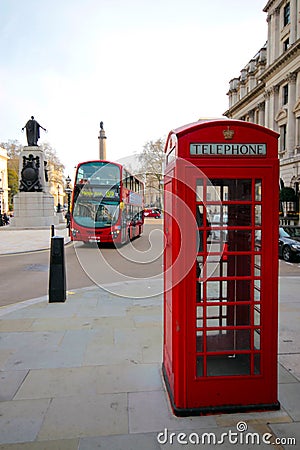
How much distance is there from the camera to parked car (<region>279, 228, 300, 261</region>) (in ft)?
42.3

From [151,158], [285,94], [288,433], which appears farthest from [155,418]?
[151,158]

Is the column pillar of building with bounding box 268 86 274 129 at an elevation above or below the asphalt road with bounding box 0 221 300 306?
above

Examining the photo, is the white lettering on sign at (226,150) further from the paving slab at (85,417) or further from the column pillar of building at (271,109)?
the column pillar of building at (271,109)

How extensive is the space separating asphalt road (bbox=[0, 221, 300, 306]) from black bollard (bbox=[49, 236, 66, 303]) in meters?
1.06

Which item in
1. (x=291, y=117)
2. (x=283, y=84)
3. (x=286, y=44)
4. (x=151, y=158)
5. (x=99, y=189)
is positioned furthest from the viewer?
(x=151, y=158)

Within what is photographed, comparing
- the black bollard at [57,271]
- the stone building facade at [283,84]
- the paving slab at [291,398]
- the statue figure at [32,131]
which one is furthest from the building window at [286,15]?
the paving slab at [291,398]

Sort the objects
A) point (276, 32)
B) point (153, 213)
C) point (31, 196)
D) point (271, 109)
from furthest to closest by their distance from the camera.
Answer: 1. point (153, 213)
2. point (271, 109)
3. point (276, 32)
4. point (31, 196)

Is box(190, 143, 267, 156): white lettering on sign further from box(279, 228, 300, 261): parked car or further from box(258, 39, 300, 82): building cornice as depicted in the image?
box(258, 39, 300, 82): building cornice

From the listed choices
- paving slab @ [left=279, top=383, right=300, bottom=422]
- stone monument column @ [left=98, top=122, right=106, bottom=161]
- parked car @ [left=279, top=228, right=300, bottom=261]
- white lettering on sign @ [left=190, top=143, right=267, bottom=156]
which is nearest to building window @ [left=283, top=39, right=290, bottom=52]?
stone monument column @ [left=98, top=122, right=106, bottom=161]

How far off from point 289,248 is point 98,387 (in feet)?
36.8

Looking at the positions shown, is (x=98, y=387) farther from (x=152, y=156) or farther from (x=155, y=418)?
(x=152, y=156)

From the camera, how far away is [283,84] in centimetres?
3653

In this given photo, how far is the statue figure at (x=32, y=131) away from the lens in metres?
29.2

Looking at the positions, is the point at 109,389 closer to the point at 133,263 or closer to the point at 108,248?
the point at 133,263
